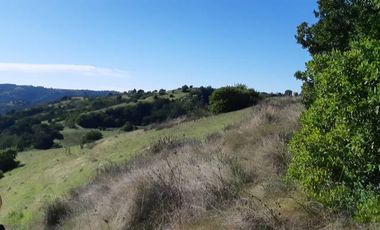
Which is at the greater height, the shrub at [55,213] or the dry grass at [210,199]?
the dry grass at [210,199]

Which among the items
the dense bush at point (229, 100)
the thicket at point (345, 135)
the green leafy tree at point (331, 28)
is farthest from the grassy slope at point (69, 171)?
the thicket at point (345, 135)

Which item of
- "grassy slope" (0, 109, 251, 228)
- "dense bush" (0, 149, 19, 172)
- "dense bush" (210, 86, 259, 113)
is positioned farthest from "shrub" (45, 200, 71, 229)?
"dense bush" (0, 149, 19, 172)

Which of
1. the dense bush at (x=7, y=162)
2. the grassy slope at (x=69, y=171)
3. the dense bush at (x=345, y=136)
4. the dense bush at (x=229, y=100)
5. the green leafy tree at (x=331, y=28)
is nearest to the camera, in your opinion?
the dense bush at (x=345, y=136)

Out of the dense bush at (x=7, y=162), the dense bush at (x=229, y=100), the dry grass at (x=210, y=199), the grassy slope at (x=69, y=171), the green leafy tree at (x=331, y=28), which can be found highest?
the green leafy tree at (x=331, y=28)

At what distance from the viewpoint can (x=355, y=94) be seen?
22.2 feet

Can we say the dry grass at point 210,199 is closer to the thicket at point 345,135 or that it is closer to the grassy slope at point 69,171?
the thicket at point 345,135

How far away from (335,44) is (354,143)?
7.24 m

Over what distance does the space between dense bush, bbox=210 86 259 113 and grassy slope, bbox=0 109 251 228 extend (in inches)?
250

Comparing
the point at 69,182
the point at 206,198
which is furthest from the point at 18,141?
the point at 206,198

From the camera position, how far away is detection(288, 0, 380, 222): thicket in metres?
6.61

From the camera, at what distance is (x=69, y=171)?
2752 centimetres

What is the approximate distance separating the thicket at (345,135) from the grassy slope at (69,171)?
12.4 metres

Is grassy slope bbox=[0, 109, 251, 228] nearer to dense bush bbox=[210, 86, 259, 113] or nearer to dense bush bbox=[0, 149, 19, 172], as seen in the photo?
dense bush bbox=[210, 86, 259, 113]

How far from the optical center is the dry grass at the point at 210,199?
846 cm
